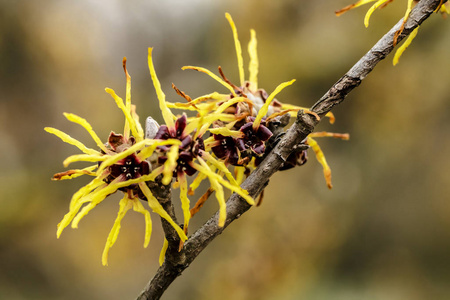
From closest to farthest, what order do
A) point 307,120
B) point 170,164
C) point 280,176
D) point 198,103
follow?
point 170,164 → point 307,120 → point 198,103 → point 280,176

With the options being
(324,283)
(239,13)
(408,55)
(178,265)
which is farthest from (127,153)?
(239,13)

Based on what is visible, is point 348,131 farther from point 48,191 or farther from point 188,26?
point 48,191

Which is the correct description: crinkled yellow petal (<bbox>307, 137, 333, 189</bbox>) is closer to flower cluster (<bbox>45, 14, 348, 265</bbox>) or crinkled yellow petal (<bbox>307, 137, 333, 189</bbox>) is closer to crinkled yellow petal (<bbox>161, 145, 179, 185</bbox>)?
flower cluster (<bbox>45, 14, 348, 265</bbox>)

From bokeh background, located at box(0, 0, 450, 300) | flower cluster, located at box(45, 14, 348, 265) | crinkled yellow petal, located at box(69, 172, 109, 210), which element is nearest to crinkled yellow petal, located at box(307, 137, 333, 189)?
flower cluster, located at box(45, 14, 348, 265)

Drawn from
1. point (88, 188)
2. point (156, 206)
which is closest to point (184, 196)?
point (156, 206)

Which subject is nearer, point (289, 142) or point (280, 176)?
point (289, 142)

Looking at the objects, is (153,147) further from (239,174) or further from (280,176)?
(280,176)
